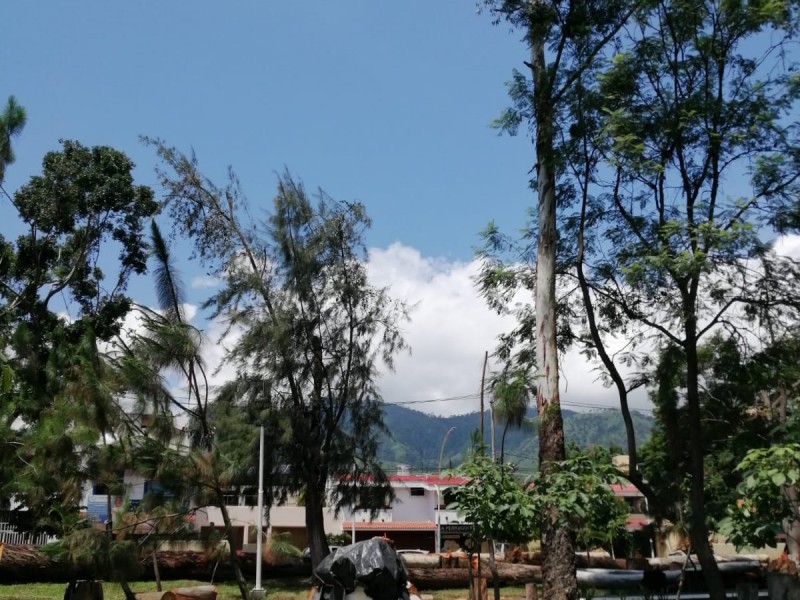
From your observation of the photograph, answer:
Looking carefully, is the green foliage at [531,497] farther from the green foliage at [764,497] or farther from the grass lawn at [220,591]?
the grass lawn at [220,591]

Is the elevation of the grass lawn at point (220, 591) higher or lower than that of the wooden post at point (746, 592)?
lower

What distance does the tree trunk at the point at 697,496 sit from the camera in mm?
12445

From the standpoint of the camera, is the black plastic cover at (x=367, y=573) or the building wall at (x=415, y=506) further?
the building wall at (x=415, y=506)

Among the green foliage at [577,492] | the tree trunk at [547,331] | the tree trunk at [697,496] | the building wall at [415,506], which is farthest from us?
the building wall at [415,506]

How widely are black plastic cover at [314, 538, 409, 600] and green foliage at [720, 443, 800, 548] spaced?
4146 mm

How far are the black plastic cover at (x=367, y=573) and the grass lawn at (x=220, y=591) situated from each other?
10.4m

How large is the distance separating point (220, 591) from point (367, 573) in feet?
43.3

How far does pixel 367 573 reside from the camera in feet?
29.2

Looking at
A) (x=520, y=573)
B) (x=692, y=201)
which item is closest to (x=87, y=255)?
(x=520, y=573)

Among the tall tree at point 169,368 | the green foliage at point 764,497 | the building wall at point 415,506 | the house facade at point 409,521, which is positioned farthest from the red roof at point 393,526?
the green foliage at point 764,497

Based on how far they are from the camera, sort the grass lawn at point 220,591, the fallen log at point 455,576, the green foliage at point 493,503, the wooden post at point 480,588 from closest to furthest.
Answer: the green foliage at point 493,503 < the wooden post at point 480,588 < the grass lawn at point 220,591 < the fallen log at point 455,576

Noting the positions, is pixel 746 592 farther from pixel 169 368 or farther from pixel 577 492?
pixel 169 368

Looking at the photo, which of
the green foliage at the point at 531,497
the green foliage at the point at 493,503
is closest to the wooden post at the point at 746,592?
the green foliage at the point at 531,497

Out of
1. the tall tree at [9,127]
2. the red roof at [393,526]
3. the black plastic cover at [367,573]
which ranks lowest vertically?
the red roof at [393,526]
